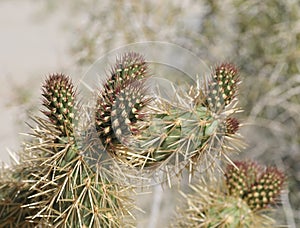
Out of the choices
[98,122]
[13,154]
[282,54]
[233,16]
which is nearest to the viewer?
[98,122]

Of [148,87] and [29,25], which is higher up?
[29,25]

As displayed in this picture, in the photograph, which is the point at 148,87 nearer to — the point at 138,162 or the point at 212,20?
the point at 138,162

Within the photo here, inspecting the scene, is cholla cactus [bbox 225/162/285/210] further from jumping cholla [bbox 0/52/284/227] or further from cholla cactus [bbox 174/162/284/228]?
jumping cholla [bbox 0/52/284/227]

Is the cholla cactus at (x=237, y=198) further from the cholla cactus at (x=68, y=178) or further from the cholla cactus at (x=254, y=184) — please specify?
the cholla cactus at (x=68, y=178)

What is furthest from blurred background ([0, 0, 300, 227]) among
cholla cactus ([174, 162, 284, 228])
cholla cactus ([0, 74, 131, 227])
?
cholla cactus ([0, 74, 131, 227])

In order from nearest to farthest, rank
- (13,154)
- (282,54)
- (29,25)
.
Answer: (13,154) → (282,54) → (29,25)

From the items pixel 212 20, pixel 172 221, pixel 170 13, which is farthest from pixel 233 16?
pixel 172 221

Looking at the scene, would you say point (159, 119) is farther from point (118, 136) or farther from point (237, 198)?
point (237, 198)

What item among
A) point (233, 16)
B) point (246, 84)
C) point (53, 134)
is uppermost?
point (233, 16)
